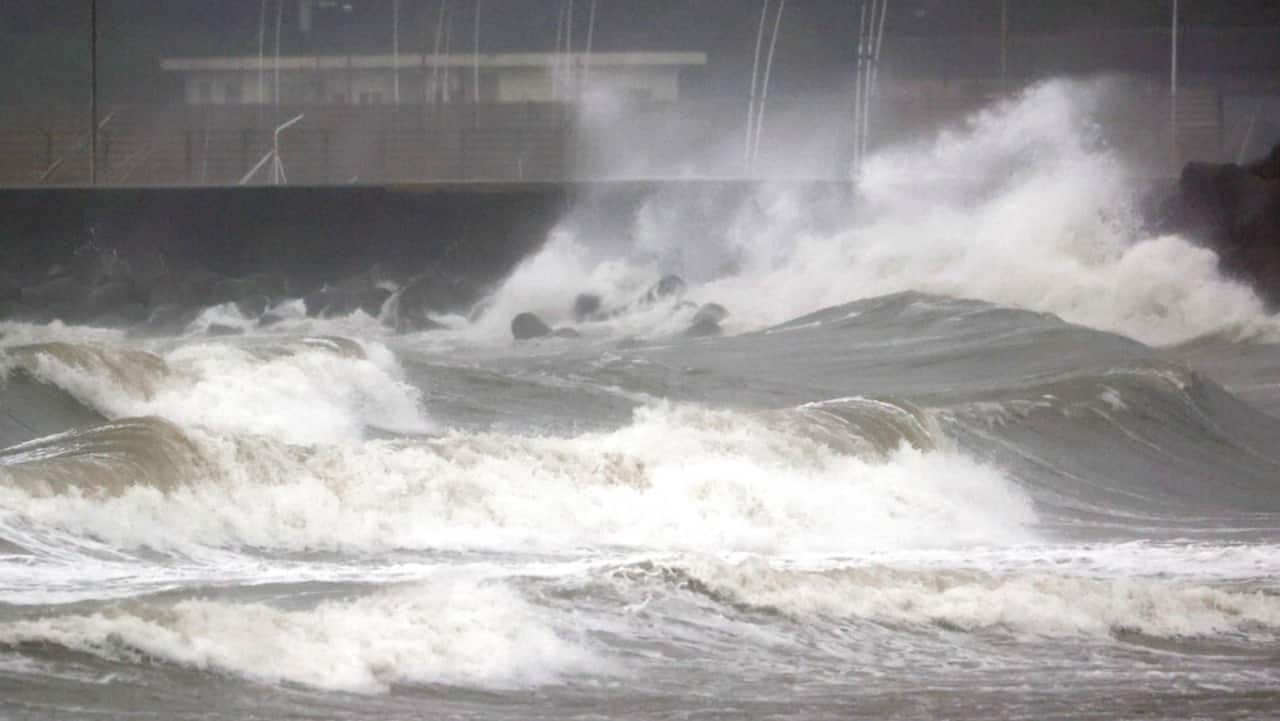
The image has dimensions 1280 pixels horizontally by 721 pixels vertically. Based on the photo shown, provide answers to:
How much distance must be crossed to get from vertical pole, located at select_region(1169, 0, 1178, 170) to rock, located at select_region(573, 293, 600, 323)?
8.60 metres

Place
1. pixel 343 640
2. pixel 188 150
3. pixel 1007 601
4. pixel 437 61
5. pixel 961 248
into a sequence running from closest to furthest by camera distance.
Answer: pixel 343 640, pixel 1007 601, pixel 961 248, pixel 188 150, pixel 437 61

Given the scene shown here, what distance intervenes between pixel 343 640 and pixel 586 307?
2023 cm

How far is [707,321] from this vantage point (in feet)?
79.1

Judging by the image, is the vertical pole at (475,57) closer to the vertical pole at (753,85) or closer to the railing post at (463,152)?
the railing post at (463,152)

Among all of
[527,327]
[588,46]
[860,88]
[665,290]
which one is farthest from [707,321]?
[588,46]

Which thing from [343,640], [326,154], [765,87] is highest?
[765,87]

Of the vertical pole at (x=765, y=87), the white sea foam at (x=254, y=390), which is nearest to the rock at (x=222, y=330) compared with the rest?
the vertical pole at (x=765, y=87)

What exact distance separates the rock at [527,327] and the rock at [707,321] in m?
1.80

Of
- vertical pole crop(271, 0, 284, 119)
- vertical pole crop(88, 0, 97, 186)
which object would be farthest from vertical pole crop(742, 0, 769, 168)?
vertical pole crop(88, 0, 97, 186)

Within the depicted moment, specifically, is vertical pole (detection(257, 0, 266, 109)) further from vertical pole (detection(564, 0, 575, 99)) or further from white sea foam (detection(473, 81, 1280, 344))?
white sea foam (detection(473, 81, 1280, 344))

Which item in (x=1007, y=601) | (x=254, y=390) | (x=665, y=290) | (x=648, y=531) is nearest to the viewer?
(x=1007, y=601)

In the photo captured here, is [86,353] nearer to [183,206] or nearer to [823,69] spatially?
[183,206]

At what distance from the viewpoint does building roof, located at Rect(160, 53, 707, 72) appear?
32875mm

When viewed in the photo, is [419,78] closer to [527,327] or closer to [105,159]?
[105,159]
